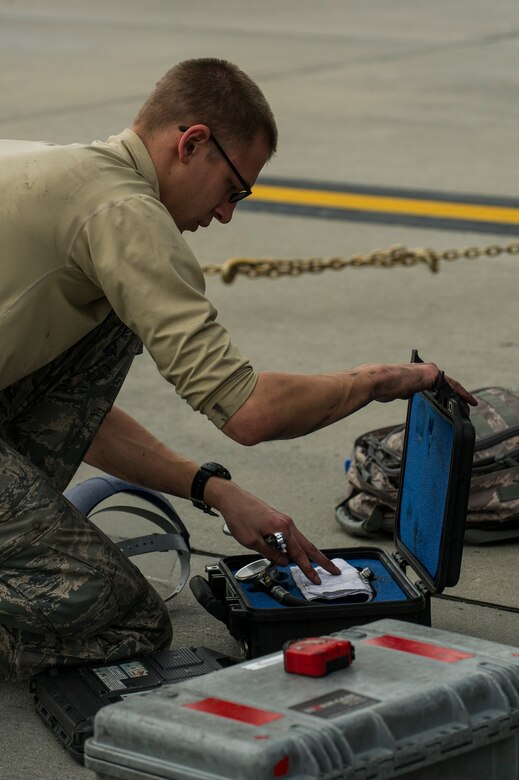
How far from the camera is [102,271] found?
275cm

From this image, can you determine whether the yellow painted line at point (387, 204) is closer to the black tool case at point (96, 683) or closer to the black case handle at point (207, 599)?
the black case handle at point (207, 599)

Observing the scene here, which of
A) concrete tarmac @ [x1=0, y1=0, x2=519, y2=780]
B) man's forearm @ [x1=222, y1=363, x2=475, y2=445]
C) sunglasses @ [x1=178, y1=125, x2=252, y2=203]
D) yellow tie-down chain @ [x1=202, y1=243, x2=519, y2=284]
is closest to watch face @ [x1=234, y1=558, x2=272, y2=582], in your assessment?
concrete tarmac @ [x1=0, y1=0, x2=519, y2=780]

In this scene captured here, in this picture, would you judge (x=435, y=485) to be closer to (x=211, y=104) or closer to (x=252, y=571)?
(x=252, y=571)

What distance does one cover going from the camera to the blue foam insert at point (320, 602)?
3.11m

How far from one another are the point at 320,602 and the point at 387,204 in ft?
17.7

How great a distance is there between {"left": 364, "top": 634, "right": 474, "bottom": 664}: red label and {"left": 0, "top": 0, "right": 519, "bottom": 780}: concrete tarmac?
70 centimetres

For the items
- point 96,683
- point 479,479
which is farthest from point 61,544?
point 479,479

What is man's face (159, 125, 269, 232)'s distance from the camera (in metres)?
2.95

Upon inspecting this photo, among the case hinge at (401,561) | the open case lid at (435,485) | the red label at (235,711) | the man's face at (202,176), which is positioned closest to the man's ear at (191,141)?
the man's face at (202,176)

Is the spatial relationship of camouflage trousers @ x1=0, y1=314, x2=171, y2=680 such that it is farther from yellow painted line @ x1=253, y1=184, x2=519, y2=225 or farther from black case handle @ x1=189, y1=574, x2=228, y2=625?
yellow painted line @ x1=253, y1=184, x2=519, y2=225

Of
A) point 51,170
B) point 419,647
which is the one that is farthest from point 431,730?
point 51,170

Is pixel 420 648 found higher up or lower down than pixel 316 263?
higher up

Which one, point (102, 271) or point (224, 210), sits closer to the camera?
point (102, 271)

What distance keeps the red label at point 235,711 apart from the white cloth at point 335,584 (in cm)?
92
